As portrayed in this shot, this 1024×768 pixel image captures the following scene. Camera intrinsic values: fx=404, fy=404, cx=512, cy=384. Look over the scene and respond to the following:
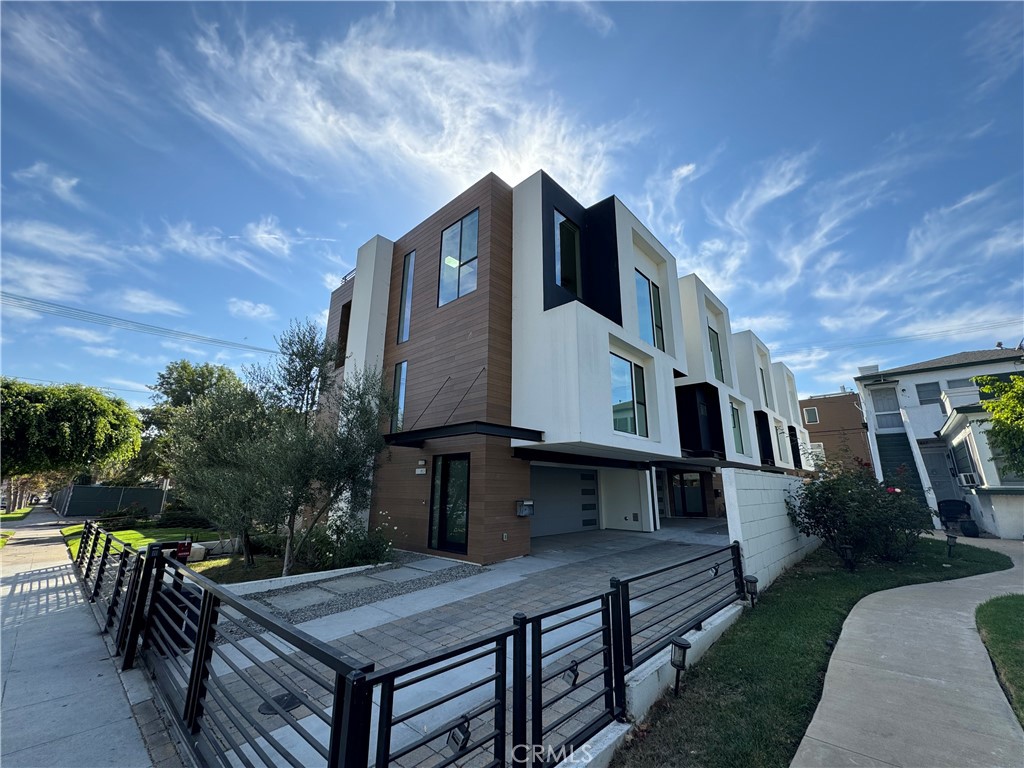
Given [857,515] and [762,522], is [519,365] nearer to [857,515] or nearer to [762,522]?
[762,522]

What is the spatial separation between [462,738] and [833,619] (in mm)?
5622

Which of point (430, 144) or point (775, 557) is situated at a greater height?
point (430, 144)

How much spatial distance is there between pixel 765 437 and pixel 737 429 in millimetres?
4793

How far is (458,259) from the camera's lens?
11305 millimetres

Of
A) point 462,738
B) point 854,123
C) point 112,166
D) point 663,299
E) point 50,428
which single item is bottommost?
point 462,738

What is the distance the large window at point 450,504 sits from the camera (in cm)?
916

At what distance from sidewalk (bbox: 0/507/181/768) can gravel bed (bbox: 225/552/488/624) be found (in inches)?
70.1

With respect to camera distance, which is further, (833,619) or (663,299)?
(663,299)

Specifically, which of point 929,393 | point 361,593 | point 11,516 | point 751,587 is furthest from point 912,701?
point 11,516

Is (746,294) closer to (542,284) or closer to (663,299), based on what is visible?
(663,299)

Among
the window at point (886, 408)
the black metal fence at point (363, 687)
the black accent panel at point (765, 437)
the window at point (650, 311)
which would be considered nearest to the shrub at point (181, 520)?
the black metal fence at point (363, 687)

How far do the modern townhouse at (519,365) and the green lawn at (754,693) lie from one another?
14.1 ft

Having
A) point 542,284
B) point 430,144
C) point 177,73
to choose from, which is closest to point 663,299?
point 542,284

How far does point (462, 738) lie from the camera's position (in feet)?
6.24
